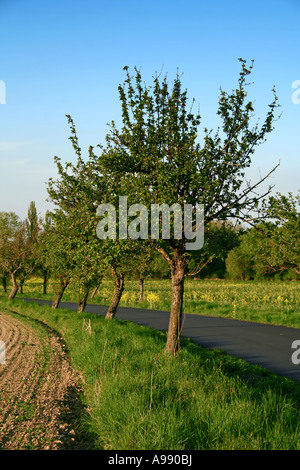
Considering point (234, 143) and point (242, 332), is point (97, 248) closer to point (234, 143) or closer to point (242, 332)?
point (234, 143)

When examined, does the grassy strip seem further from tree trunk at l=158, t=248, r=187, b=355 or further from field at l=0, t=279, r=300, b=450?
tree trunk at l=158, t=248, r=187, b=355

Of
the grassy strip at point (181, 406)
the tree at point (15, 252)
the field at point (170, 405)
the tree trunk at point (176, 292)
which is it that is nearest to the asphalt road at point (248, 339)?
the field at point (170, 405)

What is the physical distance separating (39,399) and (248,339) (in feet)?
38.1

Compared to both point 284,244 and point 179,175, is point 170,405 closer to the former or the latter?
point 179,175

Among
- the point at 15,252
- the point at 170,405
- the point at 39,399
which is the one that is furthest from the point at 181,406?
the point at 15,252

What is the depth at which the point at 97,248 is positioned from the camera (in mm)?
12312

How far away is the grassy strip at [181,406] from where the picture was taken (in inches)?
251

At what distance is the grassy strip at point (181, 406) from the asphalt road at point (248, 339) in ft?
5.77

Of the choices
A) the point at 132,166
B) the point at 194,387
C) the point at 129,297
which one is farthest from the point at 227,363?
the point at 129,297

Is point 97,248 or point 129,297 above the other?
point 97,248

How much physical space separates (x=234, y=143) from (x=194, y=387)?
24.7ft

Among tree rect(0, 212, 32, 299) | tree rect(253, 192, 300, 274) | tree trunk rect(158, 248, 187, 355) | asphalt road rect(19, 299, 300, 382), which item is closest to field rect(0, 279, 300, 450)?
tree trunk rect(158, 248, 187, 355)

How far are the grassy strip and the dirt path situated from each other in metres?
0.43

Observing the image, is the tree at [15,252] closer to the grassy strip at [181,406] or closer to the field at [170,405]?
the field at [170,405]
